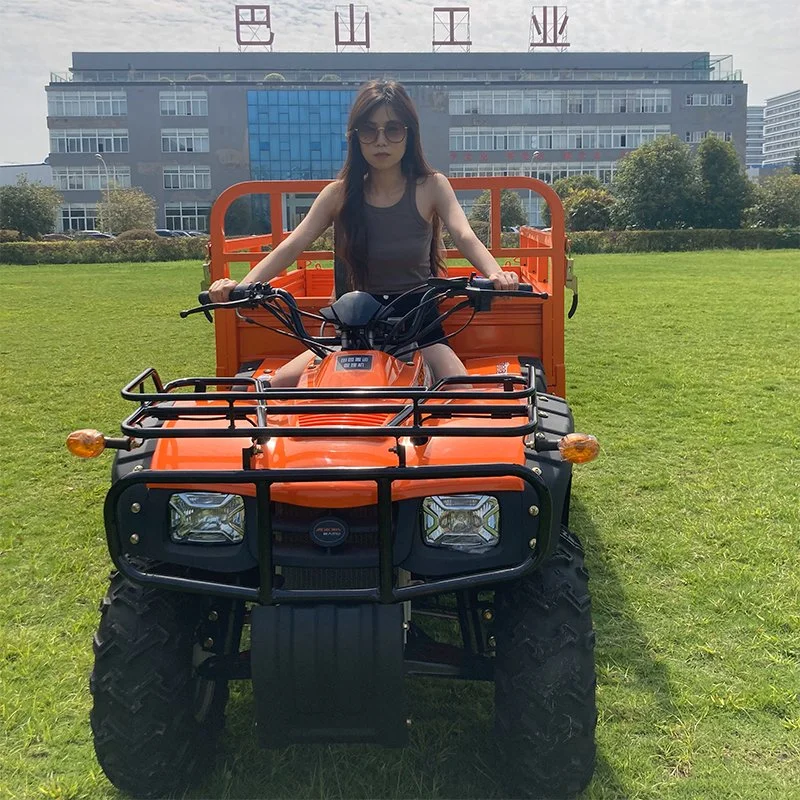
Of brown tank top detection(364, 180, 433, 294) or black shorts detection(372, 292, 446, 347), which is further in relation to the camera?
brown tank top detection(364, 180, 433, 294)

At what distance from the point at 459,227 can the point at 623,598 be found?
1896 mm

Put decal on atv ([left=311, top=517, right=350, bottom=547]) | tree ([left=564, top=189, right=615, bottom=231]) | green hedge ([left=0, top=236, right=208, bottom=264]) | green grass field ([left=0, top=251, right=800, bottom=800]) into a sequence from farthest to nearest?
tree ([left=564, top=189, right=615, bottom=231]) < green hedge ([left=0, top=236, right=208, bottom=264]) < green grass field ([left=0, top=251, right=800, bottom=800]) < decal on atv ([left=311, top=517, right=350, bottom=547])

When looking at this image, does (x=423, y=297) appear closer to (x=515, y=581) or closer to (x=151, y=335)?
(x=515, y=581)

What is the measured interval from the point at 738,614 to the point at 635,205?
4451 cm

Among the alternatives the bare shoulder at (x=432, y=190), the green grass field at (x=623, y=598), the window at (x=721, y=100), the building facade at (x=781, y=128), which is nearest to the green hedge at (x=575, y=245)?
the green grass field at (x=623, y=598)

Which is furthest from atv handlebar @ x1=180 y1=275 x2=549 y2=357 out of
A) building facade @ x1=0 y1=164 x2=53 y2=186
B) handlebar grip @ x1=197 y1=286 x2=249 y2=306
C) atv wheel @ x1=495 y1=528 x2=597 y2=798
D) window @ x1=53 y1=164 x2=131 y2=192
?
building facade @ x1=0 y1=164 x2=53 y2=186

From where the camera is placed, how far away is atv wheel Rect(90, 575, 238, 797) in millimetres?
2580

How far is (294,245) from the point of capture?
12.1 feet

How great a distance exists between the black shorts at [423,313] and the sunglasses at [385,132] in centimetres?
63

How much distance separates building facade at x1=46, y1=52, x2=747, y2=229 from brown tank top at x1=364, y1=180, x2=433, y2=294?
65.9 metres

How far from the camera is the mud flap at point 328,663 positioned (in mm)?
2369

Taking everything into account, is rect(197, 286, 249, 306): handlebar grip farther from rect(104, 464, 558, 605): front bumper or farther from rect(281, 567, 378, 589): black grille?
rect(281, 567, 378, 589): black grille

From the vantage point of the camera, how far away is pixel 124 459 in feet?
8.93

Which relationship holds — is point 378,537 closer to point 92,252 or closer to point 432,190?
point 432,190
